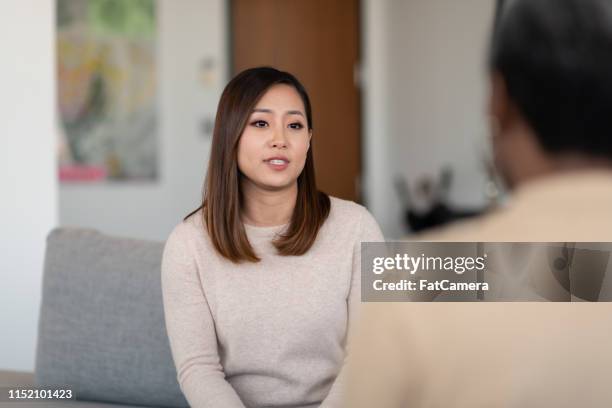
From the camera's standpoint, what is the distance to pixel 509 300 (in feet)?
2.00

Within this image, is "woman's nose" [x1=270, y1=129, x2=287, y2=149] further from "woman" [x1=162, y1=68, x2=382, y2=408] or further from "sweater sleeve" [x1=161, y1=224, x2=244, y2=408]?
"sweater sleeve" [x1=161, y1=224, x2=244, y2=408]

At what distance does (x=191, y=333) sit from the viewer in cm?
152

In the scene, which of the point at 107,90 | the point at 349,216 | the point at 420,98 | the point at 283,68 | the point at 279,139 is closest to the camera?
the point at 279,139

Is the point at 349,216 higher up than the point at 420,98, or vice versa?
the point at 420,98

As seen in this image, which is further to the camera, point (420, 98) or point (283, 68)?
point (420, 98)

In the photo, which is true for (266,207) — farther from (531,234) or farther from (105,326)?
(531,234)

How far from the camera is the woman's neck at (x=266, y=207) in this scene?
1.59m

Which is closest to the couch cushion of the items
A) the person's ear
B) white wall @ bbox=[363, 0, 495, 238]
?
the person's ear

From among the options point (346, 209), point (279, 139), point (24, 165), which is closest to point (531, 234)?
point (279, 139)

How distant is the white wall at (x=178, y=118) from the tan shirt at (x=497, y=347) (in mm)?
4718

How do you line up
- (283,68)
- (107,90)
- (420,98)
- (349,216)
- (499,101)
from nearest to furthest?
(499,101)
(349,216)
(107,90)
(283,68)
(420,98)

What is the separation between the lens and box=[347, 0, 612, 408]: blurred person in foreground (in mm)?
497

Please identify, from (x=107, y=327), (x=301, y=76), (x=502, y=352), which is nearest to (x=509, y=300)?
(x=502, y=352)

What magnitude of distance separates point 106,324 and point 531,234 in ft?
4.79
